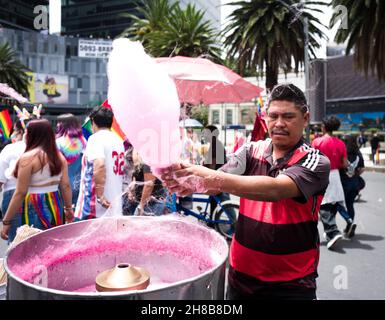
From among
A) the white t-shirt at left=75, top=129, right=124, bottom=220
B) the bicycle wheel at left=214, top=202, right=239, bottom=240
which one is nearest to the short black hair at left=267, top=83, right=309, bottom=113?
the white t-shirt at left=75, top=129, right=124, bottom=220

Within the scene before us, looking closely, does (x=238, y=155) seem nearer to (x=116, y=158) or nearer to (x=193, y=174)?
(x=193, y=174)

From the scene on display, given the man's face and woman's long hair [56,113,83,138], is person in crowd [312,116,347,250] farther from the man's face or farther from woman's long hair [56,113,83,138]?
the man's face

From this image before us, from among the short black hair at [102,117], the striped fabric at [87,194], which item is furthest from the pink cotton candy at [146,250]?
the short black hair at [102,117]

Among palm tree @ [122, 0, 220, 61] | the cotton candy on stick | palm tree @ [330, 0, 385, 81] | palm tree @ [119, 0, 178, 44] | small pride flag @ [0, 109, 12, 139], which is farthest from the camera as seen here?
palm tree @ [119, 0, 178, 44]

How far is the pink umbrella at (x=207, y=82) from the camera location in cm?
578

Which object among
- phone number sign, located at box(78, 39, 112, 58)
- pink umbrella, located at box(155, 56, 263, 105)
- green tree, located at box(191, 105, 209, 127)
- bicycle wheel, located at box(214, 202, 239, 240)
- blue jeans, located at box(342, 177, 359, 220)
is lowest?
bicycle wheel, located at box(214, 202, 239, 240)

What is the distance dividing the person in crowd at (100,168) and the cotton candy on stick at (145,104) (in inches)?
72.4

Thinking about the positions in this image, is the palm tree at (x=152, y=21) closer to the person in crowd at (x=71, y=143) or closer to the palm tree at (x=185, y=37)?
the palm tree at (x=185, y=37)

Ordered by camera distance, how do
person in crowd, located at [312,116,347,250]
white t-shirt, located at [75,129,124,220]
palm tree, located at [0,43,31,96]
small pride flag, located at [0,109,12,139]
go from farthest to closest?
palm tree, located at [0,43,31,96] < small pride flag, located at [0,109,12,139] < person in crowd, located at [312,116,347,250] < white t-shirt, located at [75,129,124,220]

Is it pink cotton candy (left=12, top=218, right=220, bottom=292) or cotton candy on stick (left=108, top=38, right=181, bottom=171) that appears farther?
pink cotton candy (left=12, top=218, right=220, bottom=292)

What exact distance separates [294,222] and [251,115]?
41.0 meters

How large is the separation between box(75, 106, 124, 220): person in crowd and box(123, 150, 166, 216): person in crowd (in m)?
0.18

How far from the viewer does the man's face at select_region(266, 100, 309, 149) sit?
1544 mm
